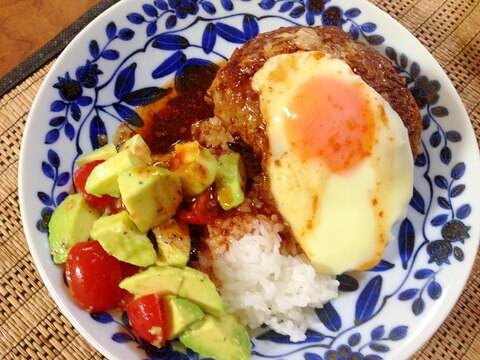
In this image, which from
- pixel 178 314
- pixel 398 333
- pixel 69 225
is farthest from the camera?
pixel 398 333

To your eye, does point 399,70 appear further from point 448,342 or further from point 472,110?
point 448,342

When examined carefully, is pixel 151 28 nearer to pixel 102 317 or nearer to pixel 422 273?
pixel 102 317

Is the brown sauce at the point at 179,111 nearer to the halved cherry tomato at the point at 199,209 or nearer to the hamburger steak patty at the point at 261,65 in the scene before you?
the hamburger steak patty at the point at 261,65

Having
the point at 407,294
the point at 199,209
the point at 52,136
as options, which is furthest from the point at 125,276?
the point at 407,294

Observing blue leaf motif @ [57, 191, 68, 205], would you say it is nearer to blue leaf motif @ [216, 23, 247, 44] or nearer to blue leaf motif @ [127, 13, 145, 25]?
blue leaf motif @ [127, 13, 145, 25]

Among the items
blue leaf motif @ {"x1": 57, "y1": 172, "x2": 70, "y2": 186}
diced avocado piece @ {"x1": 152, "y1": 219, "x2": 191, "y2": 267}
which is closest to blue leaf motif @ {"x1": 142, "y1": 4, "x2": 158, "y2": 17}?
blue leaf motif @ {"x1": 57, "y1": 172, "x2": 70, "y2": 186}

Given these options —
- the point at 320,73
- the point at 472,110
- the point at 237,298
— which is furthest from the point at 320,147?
the point at 472,110
